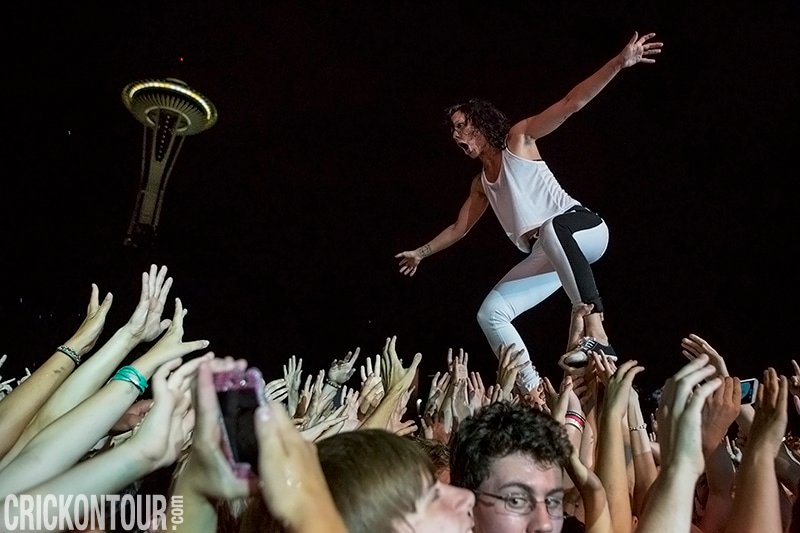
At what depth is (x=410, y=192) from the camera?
993 cm

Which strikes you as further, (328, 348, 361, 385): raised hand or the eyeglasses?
(328, 348, 361, 385): raised hand

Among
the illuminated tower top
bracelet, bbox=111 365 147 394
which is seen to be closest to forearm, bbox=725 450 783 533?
bracelet, bbox=111 365 147 394

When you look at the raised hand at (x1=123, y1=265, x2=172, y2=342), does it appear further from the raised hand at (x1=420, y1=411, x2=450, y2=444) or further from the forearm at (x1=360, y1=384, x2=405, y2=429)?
the raised hand at (x1=420, y1=411, x2=450, y2=444)

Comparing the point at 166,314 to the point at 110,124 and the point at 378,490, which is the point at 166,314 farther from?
the point at 378,490

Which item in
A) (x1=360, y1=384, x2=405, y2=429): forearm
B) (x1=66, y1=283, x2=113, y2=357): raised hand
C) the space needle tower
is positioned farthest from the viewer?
the space needle tower

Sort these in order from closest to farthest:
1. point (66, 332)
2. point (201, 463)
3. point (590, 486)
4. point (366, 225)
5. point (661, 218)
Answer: point (201, 463) → point (590, 486) → point (661, 218) → point (66, 332) → point (366, 225)

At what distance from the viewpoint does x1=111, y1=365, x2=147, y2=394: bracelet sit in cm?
167

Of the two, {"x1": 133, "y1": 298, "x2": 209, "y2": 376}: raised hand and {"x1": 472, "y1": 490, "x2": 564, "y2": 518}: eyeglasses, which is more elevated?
{"x1": 133, "y1": 298, "x2": 209, "y2": 376}: raised hand

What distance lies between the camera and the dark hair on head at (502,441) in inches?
70.5

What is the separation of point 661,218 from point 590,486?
7.22 meters

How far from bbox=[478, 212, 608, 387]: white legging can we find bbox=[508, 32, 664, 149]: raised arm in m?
0.62

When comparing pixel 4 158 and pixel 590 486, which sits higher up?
pixel 4 158

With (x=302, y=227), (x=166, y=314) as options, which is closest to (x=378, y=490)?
(x=302, y=227)

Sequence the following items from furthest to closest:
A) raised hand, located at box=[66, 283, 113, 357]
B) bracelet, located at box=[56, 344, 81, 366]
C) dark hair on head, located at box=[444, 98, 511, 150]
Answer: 1. dark hair on head, located at box=[444, 98, 511, 150]
2. raised hand, located at box=[66, 283, 113, 357]
3. bracelet, located at box=[56, 344, 81, 366]
